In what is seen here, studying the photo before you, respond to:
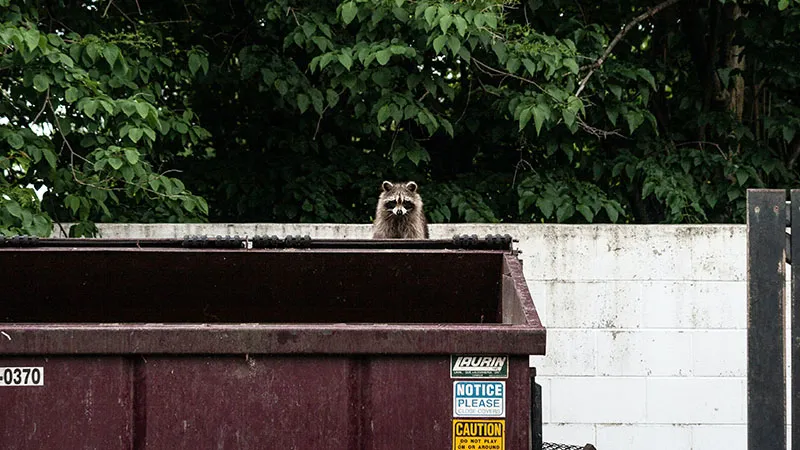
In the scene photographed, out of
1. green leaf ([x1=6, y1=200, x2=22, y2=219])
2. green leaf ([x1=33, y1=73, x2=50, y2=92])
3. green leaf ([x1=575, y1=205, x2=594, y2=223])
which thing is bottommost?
green leaf ([x1=6, y1=200, x2=22, y2=219])

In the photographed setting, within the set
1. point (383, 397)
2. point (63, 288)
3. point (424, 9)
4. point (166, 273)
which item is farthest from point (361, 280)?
point (424, 9)

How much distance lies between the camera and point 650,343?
22.7 ft

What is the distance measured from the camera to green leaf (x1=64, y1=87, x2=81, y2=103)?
258 inches

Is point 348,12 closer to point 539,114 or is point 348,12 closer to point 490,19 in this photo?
point 490,19

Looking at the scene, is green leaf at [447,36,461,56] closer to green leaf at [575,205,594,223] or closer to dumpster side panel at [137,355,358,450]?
green leaf at [575,205,594,223]

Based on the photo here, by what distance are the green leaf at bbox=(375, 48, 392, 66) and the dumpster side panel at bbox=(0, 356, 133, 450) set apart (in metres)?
4.37

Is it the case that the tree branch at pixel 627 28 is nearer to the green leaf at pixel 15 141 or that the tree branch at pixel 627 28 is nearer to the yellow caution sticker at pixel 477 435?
the green leaf at pixel 15 141

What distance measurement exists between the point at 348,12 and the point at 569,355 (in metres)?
2.79

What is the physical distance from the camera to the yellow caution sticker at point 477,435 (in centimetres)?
311

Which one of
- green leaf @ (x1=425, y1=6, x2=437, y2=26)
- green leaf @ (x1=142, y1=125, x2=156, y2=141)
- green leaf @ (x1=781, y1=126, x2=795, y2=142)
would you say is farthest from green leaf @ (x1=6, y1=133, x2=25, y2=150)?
green leaf @ (x1=781, y1=126, x2=795, y2=142)

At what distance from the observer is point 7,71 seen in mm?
7090

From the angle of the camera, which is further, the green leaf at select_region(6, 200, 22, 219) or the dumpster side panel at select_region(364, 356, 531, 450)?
the green leaf at select_region(6, 200, 22, 219)

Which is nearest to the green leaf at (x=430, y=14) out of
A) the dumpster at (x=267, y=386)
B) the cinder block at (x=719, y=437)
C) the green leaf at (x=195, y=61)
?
the green leaf at (x=195, y=61)

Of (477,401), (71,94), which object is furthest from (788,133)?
(477,401)
